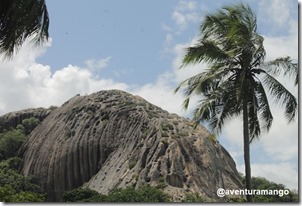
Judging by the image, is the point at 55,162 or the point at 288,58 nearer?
the point at 288,58

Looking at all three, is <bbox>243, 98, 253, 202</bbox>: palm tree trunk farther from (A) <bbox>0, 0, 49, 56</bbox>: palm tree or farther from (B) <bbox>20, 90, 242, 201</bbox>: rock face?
(B) <bbox>20, 90, 242, 201</bbox>: rock face

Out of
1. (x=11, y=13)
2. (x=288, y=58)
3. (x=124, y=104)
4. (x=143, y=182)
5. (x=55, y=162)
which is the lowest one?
(x=11, y=13)

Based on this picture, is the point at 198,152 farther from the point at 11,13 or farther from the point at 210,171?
the point at 11,13

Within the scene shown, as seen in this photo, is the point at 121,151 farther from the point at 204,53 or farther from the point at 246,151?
the point at 246,151

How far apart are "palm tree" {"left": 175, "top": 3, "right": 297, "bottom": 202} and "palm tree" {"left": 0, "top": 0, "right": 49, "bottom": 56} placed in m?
4.66

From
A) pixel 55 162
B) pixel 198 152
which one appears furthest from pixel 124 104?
pixel 198 152

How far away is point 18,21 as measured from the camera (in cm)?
1205

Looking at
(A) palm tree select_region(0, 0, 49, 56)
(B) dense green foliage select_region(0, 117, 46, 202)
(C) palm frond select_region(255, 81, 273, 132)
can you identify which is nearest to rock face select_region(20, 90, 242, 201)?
(B) dense green foliage select_region(0, 117, 46, 202)

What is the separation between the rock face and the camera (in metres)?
47.3

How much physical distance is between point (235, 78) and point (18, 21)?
614 centimetres

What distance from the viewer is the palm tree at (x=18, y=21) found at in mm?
11914

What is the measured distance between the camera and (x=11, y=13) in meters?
11.9

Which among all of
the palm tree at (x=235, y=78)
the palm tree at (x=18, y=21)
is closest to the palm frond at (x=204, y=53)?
the palm tree at (x=235, y=78)

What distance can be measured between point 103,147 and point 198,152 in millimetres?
12309
